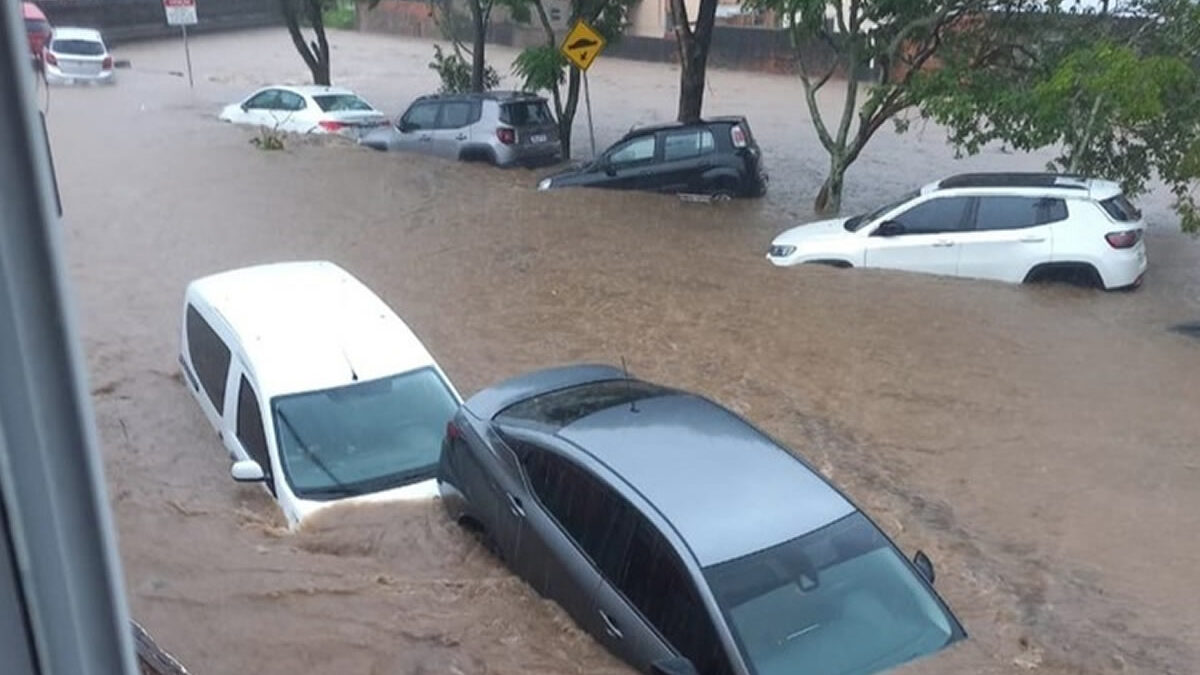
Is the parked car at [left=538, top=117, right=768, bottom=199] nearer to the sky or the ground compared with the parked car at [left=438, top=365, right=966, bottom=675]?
nearer to the ground

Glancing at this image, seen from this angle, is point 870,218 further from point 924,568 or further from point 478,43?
point 478,43

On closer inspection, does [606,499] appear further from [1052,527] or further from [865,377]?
[865,377]

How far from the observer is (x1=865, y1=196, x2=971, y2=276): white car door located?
12.2 meters

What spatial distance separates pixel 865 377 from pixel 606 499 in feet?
16.7

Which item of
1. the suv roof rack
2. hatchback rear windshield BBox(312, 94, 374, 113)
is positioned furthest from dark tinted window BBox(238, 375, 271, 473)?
hatchback rear windshield BBox(312, 94, 374, 113)

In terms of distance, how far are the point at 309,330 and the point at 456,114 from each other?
40.4ft

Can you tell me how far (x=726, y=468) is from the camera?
5.06 meters

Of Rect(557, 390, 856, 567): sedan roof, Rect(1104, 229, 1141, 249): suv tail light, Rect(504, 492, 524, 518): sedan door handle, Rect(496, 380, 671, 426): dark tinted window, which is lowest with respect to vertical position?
Rect(1104, 229, 1141, 249): suv tail light

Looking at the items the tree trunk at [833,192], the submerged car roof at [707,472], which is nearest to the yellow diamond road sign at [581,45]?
the tree trunk at [833,192]

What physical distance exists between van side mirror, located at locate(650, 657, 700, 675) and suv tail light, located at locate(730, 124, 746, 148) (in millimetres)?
12447

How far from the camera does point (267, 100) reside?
21281 millimetres

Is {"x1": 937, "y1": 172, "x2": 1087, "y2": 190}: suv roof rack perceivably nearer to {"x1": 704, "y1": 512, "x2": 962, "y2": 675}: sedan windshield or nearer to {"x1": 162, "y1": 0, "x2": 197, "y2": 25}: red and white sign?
{"x1": 704, "y1": 512, "x2": 962, "y2": 675}: sedan windshield

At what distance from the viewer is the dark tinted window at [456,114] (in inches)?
742

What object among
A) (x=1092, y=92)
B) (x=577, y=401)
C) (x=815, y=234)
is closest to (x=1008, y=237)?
(x=815, y=234)
